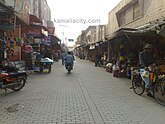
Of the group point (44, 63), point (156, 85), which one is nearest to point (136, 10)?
point (44, 63)

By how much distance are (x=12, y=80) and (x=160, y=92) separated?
5479 mm

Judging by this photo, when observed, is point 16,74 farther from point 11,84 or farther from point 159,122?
point 159,122

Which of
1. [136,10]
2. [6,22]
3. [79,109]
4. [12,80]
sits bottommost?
[79,109]

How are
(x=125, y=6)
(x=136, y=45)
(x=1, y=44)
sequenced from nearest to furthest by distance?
1. (x=1, y=44)
2. (x=136, y=45)
3. (x=125, y=6)

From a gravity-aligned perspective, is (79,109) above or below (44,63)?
below

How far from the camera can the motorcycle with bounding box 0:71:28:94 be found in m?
8.93

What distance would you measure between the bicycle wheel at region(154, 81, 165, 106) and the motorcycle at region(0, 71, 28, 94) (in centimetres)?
527

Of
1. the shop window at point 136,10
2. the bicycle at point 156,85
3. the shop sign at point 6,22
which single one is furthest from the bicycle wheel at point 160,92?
the shop window at point 136,10

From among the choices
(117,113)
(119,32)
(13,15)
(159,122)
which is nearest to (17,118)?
(117,113)

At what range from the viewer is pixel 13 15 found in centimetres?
1097

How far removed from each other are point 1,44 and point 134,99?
7.55m

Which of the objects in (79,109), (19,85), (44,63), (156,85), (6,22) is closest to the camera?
(79,109)

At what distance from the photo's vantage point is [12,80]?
31.0 ft

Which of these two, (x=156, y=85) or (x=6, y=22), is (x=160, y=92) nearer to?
(x=156, y=85)
